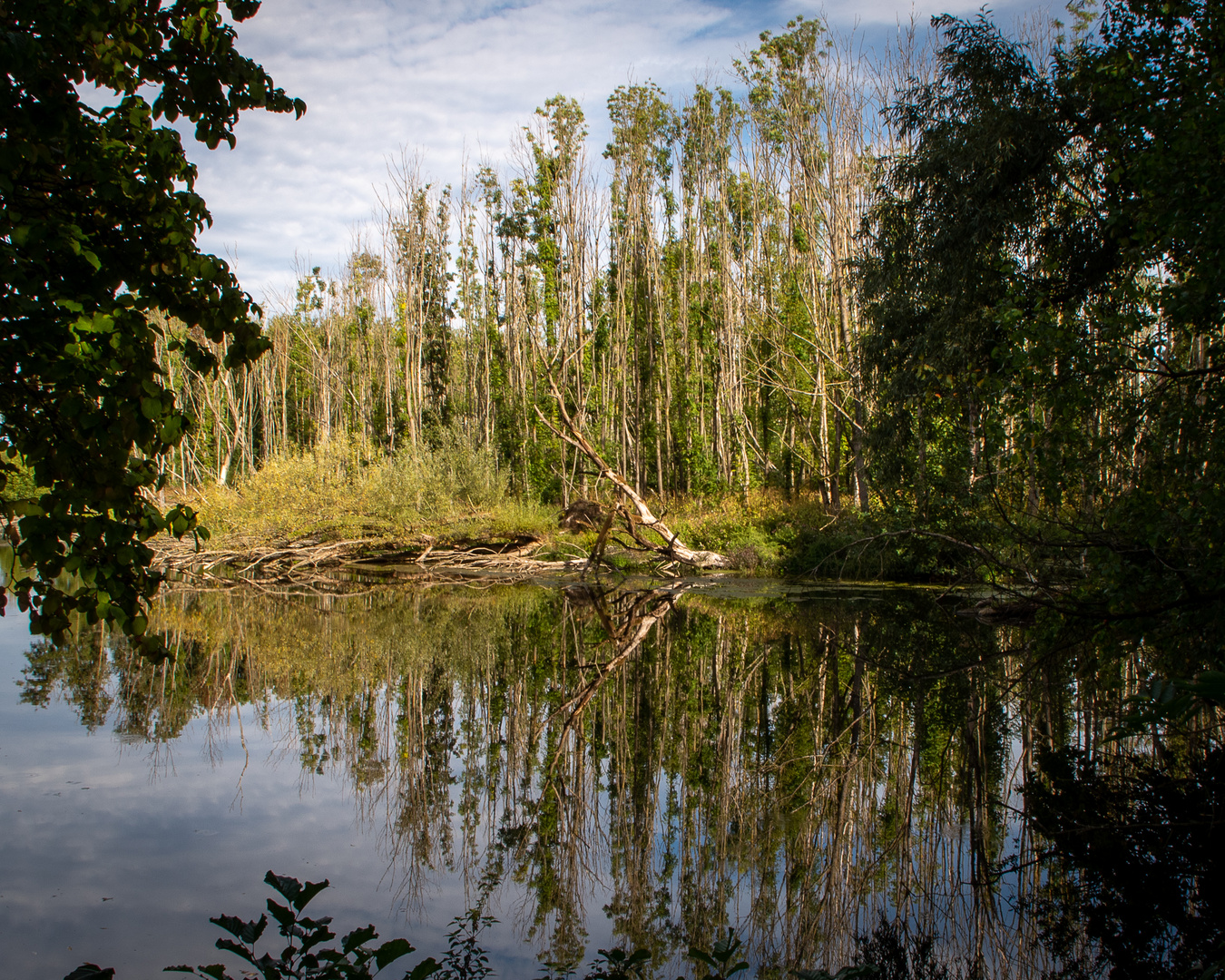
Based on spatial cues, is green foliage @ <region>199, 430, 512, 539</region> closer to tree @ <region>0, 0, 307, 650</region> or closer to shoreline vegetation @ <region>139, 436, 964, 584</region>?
shoreline vegetation @ <region>139, 436, 964, 584</region>

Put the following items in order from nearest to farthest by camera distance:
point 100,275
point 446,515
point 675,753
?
point 100,275 → point 675,753 → point 446,515

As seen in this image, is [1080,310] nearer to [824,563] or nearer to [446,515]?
[824,563]

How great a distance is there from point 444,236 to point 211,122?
2999 cm

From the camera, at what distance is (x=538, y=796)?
483 cm

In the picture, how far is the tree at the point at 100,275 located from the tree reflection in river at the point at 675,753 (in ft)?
7.30

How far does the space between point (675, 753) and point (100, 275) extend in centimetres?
446

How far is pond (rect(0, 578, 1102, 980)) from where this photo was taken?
134 inches

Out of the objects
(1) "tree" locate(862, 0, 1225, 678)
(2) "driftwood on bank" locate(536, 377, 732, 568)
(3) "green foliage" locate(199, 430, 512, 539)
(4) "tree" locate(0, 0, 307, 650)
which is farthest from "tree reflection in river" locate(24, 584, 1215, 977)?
(3) "green foliage" locate(199, 430, 512, 539)

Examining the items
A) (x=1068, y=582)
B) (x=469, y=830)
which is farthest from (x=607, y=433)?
(x=469, y=830)

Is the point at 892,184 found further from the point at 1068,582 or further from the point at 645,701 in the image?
the point at 645,701

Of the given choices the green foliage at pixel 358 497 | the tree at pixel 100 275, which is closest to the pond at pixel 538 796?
the tree at pixel 100 275

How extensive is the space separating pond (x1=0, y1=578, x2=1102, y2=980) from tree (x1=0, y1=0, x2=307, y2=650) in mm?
1847

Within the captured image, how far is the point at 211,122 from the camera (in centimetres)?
257

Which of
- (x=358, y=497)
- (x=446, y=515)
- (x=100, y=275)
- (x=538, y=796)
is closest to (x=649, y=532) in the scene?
(x=446, y=515)
